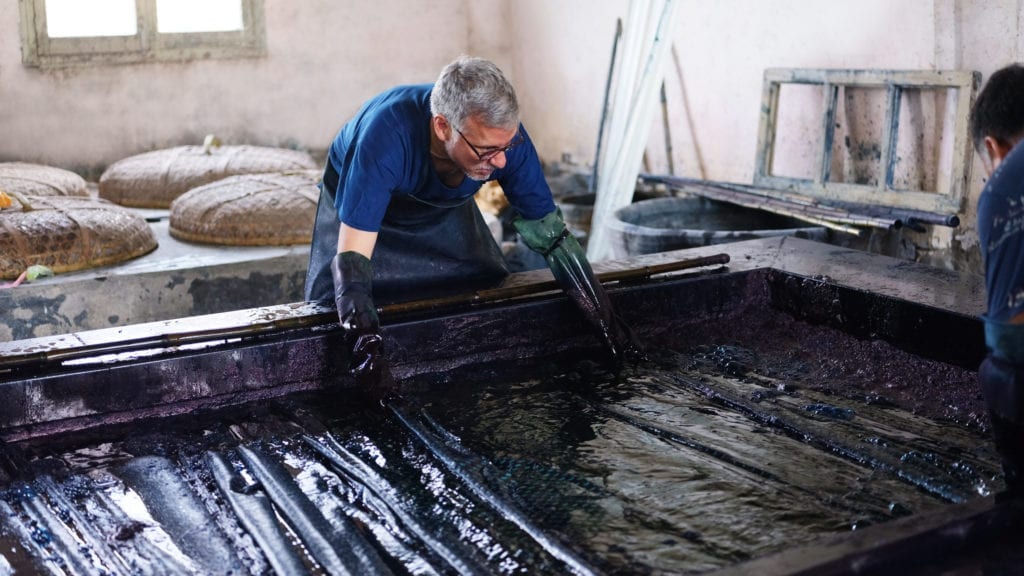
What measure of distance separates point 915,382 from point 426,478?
1445 millimetres

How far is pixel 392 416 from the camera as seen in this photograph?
276cm

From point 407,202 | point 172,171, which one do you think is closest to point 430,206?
point 407,202

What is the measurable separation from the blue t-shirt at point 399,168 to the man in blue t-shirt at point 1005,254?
4.66 feet

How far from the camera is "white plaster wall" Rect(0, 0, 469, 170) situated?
766 cm

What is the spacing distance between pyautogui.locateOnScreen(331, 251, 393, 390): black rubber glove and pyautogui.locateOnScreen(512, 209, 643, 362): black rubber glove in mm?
679

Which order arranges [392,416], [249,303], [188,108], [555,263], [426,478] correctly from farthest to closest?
[188,108]
[249,303]
[555,263]
[392,416]
[426,478]

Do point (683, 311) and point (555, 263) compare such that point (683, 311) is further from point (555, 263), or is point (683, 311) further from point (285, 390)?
point (285, 390)

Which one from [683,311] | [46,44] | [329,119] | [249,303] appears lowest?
[249,303]

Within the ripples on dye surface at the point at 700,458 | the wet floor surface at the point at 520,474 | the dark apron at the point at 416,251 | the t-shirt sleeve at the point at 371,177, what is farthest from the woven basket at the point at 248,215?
the ripples on dye surface at the point at 700,458

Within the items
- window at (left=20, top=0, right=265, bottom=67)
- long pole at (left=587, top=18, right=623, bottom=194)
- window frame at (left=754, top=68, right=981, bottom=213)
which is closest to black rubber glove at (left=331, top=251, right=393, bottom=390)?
window frame at (left=754, top=68, right=981, bottom=213)

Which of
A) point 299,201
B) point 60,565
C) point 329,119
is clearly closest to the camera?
point 60,565

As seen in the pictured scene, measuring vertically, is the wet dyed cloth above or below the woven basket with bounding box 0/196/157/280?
above

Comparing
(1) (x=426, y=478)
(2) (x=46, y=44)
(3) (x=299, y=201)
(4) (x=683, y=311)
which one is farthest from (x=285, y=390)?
(2) (x=46, y=44)

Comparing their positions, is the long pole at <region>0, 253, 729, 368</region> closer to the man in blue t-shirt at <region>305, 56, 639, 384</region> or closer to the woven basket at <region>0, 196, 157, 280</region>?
the man in blue t-shirt at <region>305, 56, 639, 384</region>
